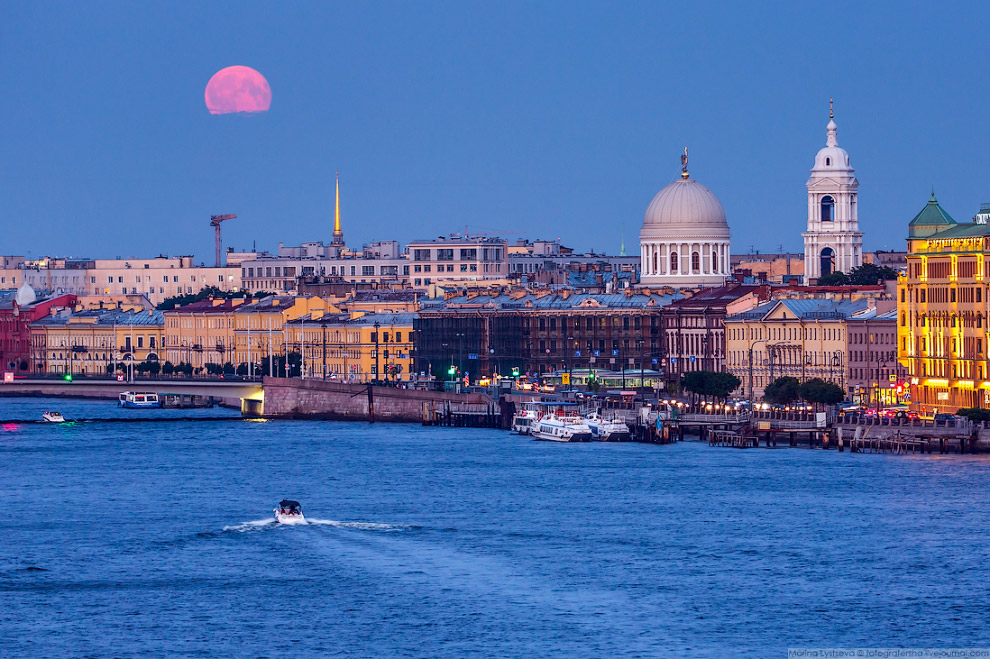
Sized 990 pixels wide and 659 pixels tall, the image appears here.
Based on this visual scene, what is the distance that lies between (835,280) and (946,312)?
123ft

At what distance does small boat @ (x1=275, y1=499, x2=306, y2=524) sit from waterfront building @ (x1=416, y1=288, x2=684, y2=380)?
55.7 m

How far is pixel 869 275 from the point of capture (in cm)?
11744

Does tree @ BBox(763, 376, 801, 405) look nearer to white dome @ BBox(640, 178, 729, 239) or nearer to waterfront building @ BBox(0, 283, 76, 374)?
white dome @ BBox(640, 178, 729, 239)

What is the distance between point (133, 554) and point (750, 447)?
2912cm

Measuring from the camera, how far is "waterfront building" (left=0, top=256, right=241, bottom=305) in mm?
178500

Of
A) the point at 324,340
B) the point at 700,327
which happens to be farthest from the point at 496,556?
the point at 324,340

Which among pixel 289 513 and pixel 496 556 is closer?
pixel 496 556

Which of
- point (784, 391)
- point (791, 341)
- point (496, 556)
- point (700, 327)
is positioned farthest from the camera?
point (700, 327)

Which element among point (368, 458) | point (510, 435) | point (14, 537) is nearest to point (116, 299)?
point (510, 435)

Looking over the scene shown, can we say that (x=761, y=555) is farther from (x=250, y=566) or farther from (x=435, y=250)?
(x=435, y=250)

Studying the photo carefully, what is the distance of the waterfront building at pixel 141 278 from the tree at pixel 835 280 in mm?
65063

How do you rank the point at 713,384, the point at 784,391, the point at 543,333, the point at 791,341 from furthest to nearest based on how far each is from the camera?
the point at 543,333, the point at 791,341, the point at 713,384, the point at 784,391

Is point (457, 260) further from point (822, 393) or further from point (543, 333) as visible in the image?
point (822, 393)

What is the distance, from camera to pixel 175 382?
10000cm
